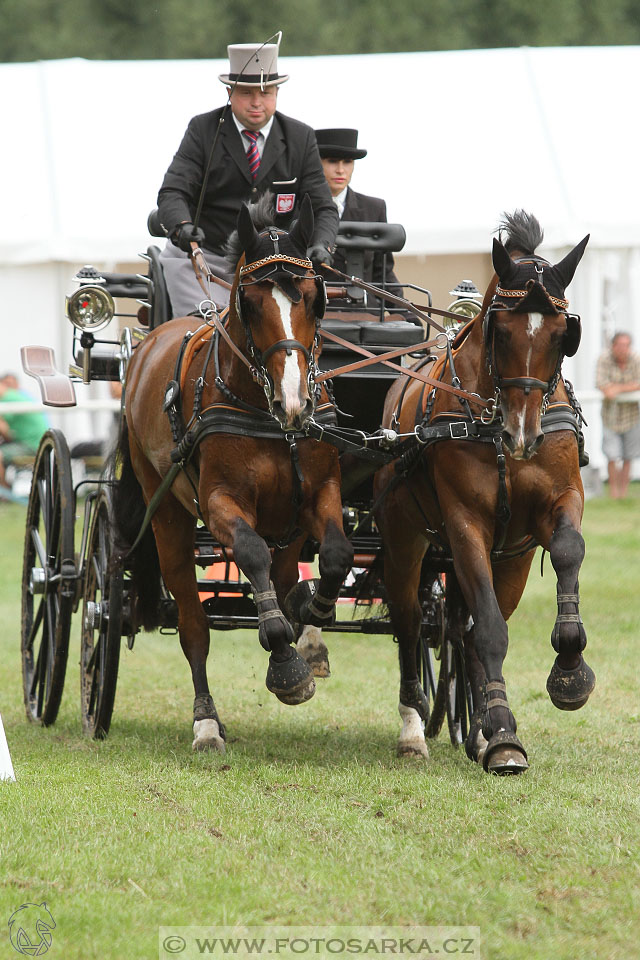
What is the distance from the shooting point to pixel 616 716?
266 inches

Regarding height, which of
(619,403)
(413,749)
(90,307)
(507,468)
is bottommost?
(619,403)

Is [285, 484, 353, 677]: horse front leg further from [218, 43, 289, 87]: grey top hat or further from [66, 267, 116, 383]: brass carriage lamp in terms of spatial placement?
[218, 43, 289, 87]: grey top hat

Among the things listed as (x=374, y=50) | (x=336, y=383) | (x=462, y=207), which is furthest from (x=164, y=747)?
(x=374, y=50)

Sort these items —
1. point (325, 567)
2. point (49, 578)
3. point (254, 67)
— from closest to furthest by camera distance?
point (325, 567) → point (254, 67) → point (49, 578)

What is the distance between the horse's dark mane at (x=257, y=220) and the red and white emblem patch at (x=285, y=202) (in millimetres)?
701

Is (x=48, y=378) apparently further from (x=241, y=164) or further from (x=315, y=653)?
(x=315, y=653)

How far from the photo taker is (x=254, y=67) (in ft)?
20.9

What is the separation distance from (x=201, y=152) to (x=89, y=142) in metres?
10.4

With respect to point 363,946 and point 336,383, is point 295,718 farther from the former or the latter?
point 363,946

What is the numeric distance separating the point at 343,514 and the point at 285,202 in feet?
4.63

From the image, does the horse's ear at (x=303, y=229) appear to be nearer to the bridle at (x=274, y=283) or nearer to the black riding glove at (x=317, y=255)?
the bridle at (x=274, y=283)

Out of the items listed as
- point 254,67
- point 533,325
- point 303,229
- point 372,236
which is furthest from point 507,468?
point 254,67

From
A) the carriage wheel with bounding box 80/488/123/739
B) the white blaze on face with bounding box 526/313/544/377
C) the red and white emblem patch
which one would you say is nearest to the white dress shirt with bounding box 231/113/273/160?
the red and white emblem patch

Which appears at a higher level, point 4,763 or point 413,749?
point 4,763
